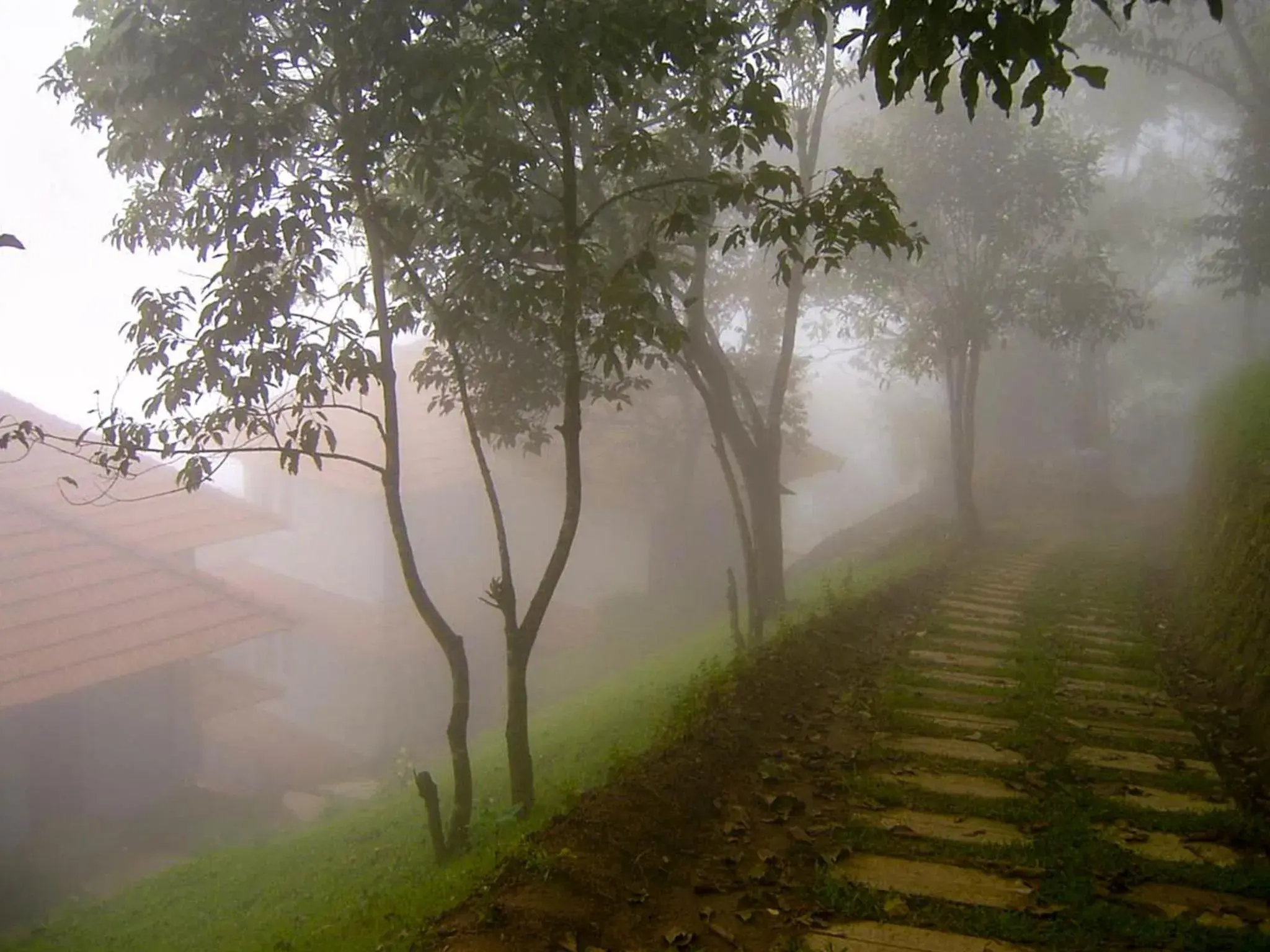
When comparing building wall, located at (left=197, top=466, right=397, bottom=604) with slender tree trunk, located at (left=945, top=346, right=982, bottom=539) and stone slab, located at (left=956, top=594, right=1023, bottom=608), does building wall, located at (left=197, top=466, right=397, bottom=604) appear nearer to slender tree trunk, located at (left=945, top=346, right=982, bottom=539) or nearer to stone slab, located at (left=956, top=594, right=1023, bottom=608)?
slender tree trunk, located at (left=945, top=346, right=982, bottom=539)

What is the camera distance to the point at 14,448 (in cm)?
1723

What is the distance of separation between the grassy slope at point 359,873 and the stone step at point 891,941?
5.88 feet

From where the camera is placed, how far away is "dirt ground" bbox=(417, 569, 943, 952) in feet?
14.1

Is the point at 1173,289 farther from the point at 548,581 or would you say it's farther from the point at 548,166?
the point at 548,581

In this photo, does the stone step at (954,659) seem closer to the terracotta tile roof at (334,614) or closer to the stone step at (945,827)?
the stone step at (945,827)

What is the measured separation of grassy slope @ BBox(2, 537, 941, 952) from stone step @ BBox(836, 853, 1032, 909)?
1.82m

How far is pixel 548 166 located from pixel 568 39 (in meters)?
3.64

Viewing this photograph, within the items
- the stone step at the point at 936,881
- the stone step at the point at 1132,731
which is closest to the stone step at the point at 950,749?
the stone step at the point at 1132,731

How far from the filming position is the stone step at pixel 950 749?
248 inches

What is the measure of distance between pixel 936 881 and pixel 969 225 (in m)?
17.5

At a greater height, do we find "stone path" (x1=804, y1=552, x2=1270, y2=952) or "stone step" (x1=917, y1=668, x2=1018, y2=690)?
"stone step" (x1=917, y1=668, x2=1018, y2=690)

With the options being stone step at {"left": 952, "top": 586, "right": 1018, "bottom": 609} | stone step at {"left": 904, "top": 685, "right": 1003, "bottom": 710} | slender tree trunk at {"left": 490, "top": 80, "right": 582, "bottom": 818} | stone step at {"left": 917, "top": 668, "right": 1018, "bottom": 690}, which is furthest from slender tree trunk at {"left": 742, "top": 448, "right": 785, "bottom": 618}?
slender tree trunk at {"left": 490, "top": 80, "right": 582, "bottom": 818}

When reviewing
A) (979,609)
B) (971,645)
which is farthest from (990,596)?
(971,645)

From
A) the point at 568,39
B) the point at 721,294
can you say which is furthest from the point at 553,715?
the point at 721,294
